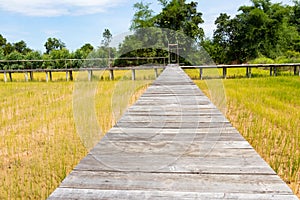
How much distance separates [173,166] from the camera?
1.52 metres

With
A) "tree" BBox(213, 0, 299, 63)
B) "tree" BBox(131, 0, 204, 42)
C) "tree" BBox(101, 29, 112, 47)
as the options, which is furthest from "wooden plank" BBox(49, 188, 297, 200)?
"tree" BBox(213, 0, 299, 63)

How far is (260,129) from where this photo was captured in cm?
342

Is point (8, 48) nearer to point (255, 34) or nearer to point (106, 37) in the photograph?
point (255, 34)

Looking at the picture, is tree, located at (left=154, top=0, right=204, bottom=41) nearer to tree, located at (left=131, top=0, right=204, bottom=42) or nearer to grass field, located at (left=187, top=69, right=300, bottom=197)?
tree, located at (left=131, top=0, right=204, bottom=42)

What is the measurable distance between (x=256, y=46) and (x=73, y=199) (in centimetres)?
2638

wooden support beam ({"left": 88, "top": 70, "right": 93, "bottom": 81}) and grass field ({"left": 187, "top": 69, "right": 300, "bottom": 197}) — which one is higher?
wooden support beam ({"left": 88, "top": 70, "right": 93, "bottom": 81})

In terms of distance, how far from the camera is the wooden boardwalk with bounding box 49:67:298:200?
4.03ft

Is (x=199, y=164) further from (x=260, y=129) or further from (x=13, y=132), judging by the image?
(x=13, y=132)

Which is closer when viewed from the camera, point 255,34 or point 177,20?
point 177,20

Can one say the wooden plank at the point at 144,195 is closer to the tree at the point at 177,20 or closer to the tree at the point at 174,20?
the tree at the point at 174,20

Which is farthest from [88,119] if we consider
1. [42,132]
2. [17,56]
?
[17,56]

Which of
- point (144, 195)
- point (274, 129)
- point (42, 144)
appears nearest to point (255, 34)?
point (274, 129)

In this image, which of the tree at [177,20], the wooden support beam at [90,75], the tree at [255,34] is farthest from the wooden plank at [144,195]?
the tree at [255,34]

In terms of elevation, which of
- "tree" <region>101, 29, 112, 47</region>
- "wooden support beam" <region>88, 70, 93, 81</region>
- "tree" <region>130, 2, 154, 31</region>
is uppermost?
"tree" <region>130, 2, 154, 31</region>
